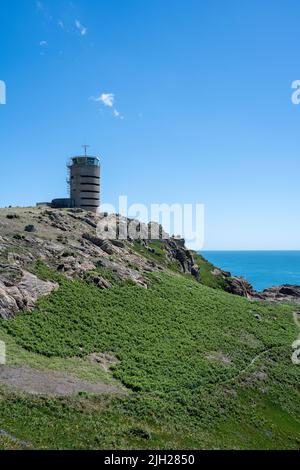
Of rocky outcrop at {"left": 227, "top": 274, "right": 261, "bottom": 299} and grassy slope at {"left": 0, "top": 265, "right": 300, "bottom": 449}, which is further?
rocky outcrop at {"left": 227, "top": 274, "right": 261, "bottom": 299}

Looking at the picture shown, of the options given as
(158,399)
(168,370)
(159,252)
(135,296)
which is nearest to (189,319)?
(135,296)

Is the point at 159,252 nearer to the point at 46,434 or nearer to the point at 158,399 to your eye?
the point at 158,399

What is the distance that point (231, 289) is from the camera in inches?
3639

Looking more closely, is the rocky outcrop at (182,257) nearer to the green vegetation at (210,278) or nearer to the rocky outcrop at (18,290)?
the green vegetation at (210,278)

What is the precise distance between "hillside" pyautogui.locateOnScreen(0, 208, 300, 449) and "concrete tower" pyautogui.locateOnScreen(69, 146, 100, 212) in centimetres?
2981

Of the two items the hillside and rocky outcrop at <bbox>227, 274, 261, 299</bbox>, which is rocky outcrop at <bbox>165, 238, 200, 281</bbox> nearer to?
rocky outcrop at <bbox>227, 274, 261, 299</bbox>

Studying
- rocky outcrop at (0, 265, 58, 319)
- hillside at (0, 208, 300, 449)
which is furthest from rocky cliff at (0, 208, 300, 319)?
hillside at (0, 208, 300, 449)

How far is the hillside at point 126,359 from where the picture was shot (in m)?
22.8

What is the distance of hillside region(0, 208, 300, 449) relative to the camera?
22.8m

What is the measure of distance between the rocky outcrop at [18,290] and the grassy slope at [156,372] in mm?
1089

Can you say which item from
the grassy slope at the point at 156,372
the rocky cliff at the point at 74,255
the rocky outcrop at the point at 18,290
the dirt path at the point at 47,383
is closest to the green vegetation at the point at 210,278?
the rocky cliff at the point at 74,255

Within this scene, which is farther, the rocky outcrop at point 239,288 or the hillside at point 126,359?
the rocky outcrop at point 239,288

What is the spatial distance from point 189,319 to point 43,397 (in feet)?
87.7

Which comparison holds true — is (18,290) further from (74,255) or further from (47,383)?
(74,255)
